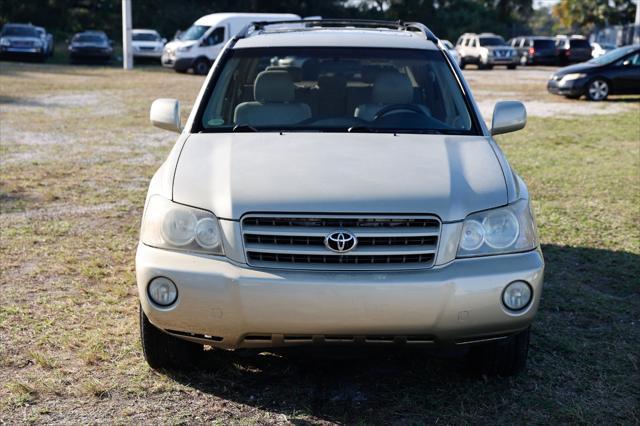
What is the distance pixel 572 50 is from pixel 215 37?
67.9 ft

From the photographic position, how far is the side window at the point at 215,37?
3222cm

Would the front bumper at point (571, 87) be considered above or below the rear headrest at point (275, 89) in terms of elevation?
below

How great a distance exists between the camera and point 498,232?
3770 mm

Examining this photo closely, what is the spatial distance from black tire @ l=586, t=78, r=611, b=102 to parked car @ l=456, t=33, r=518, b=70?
19.3m

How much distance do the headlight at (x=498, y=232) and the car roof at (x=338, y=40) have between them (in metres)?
1.76

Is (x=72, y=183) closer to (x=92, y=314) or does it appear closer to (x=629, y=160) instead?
(x=92, y=314)

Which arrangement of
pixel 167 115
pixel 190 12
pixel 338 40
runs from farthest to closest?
1. pixel 190 12
2. pixel 338 40
3. pixel 167 115

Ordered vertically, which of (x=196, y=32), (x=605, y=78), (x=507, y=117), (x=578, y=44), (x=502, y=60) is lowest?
(x=502, y=60)

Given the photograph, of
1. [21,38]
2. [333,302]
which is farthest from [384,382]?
[21,38]

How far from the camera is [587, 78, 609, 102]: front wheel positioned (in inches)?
845

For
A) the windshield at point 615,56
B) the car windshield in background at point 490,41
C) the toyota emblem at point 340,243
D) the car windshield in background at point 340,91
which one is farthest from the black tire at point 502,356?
the car windshield in background at point 490,41

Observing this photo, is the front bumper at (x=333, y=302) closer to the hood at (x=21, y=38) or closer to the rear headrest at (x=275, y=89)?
the rear headrest at (x=275, y=89)

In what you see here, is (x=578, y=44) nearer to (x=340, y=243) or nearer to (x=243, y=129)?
(x=243, y=129)

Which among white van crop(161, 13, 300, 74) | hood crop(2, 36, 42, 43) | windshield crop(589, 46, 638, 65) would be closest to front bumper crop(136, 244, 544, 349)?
windshield crop(589, 46, 638, 65)
